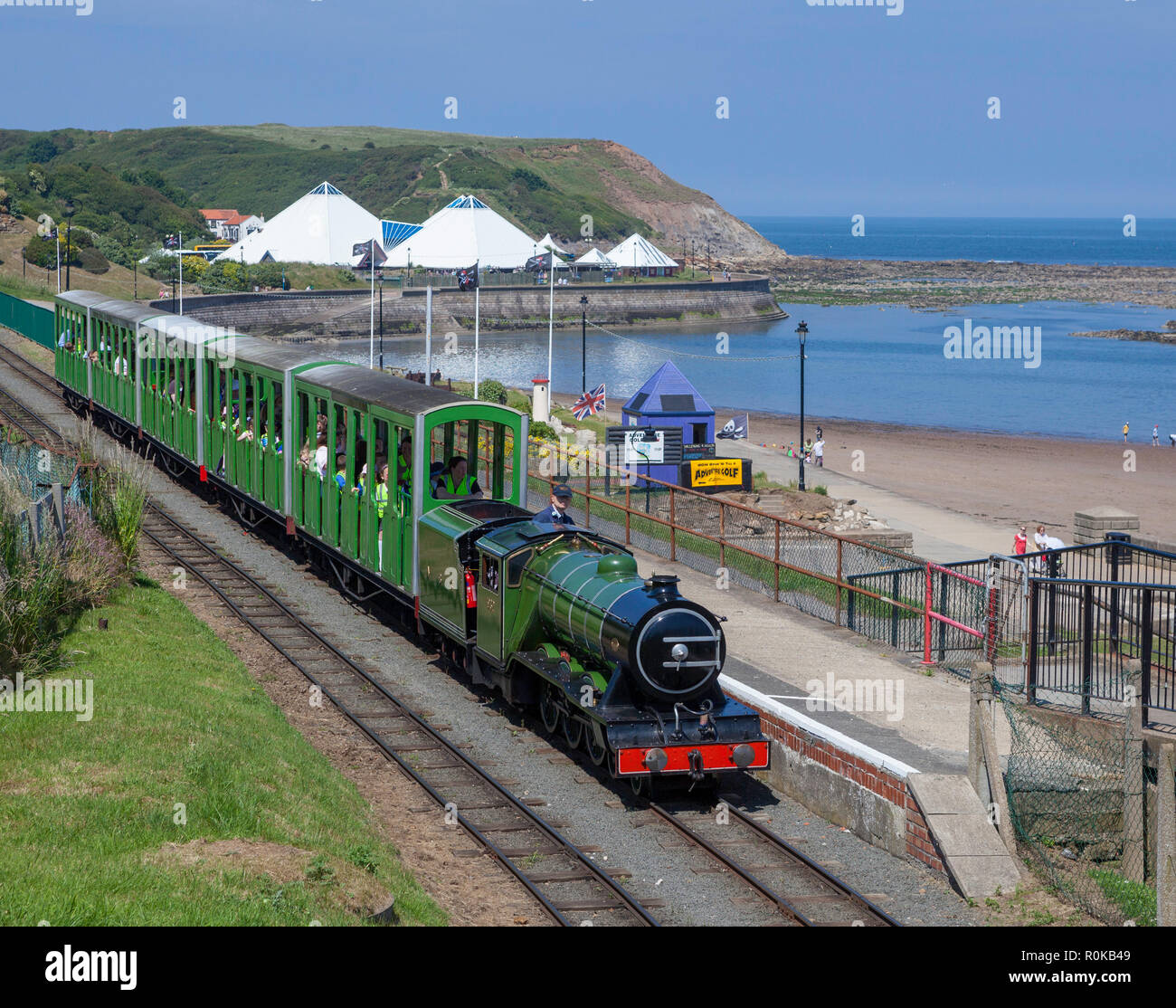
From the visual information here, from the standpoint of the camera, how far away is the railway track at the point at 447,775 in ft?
34.7

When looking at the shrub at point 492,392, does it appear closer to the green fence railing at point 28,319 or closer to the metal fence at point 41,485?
the green fence railing at point 28,319

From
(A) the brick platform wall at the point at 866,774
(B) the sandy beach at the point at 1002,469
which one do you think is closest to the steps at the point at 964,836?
(A) the brick platform wall at the point at 866,774

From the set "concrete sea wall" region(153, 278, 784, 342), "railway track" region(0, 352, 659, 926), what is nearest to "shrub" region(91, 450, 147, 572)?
"railway track" region(0, 352, 659, 926)

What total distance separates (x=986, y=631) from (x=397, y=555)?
25.2ft

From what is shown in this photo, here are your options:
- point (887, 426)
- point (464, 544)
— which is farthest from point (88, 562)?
point (887, 426)

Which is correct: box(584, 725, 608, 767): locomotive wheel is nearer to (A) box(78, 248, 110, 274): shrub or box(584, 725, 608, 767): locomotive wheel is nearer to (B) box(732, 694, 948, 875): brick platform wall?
(B) box(732, 694, 948, 875): brick platform wall

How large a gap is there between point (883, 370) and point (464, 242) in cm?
4945

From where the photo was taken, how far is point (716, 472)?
35.5 metres

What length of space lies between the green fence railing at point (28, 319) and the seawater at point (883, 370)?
968 inches

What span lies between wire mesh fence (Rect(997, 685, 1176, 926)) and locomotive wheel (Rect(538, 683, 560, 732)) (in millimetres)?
4472

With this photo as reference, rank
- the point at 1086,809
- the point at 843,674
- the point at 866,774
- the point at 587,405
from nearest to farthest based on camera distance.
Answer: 1. the point at 1086,809
2. the point at 866,774
3. the point at 843,674
4. the point at 587,405

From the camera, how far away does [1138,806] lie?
36.0ft
